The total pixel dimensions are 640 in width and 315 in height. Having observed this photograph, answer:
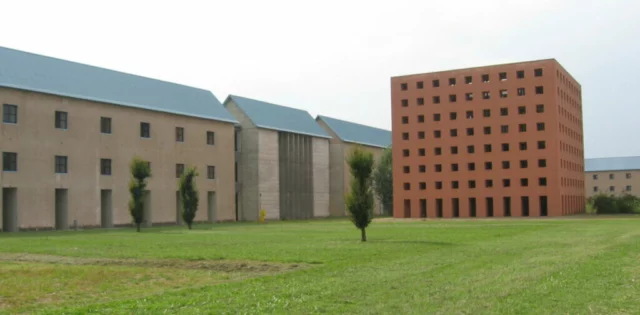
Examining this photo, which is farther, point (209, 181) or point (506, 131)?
point (506, 131)

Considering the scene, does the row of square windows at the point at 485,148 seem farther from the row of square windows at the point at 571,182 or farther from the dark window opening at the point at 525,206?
the dark window opening at the point at 525,206

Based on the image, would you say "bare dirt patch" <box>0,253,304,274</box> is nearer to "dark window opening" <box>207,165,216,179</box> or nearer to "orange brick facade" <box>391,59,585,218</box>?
"dark window opening" <box>207,165,216,179</box>

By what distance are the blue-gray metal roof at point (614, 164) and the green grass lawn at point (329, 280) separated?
128531 millimetres

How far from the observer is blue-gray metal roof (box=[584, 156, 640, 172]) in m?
144

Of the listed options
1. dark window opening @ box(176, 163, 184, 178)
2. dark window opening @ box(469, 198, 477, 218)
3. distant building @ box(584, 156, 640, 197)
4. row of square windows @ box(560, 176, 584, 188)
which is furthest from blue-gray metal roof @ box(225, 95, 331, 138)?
distant building @ box(584, 156, 640, 197)

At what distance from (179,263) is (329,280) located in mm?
6591

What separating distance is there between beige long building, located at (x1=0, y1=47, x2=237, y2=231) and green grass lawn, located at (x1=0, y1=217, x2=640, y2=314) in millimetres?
29043

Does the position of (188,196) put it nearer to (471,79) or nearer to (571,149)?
(471,79)

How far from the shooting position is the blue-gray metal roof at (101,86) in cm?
5475

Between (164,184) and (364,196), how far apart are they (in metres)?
37.5

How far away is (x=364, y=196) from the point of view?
33562 millimetres

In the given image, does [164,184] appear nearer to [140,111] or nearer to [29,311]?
[140,111]

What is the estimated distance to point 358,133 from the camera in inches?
4146

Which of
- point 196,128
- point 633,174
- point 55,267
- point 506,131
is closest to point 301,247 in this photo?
point 55,267
